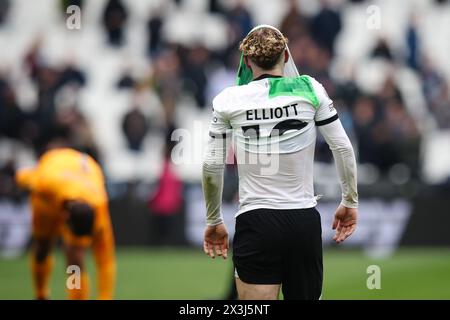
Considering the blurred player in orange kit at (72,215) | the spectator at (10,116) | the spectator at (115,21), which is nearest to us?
the blurred player in orange kit at (72,215)

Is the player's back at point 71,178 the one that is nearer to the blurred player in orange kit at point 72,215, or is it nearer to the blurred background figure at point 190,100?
the blurred player in orange kit at point 72,215

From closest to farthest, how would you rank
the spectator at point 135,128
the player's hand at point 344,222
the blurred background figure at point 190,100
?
the player's hand at point 344,222, the blurred background figure at point 190,100, the spectator at point 135,128

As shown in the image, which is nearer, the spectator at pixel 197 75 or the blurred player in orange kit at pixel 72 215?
the blurred player in orange kit at pixel 72 215

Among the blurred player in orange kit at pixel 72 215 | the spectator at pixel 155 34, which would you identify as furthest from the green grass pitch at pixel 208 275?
the spectator at pixel 155 34

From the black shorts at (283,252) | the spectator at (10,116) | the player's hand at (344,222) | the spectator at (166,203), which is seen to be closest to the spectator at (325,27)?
the spectator at (166,203)

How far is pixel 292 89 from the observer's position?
6453 millimetres

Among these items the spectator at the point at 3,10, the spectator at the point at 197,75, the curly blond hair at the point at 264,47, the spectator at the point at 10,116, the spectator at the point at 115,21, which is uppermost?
the spectator at the point at 3,10

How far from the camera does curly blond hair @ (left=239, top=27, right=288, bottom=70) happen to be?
6406 mm

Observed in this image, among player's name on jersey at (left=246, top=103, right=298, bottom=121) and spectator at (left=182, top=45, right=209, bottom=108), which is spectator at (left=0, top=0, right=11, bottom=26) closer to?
spectator at (left=182, top=45, right=209, bottom=108)

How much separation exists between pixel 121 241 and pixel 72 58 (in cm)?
415

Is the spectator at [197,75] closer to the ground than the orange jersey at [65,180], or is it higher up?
higher up

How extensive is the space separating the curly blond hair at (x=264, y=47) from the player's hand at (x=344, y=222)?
1.09 meters

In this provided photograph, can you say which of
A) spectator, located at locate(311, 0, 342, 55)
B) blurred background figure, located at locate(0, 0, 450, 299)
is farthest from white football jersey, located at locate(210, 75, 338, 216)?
spectator, located at locate(311, 0, 342, 55)

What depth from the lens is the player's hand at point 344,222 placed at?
670 cm
